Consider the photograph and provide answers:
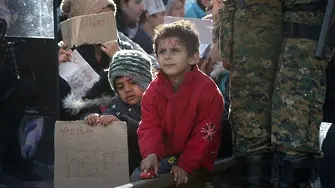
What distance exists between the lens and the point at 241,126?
3.39 m

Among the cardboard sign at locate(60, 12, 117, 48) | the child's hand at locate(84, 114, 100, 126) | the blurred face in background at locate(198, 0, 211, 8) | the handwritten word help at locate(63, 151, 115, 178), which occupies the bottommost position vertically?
the handwritten word help at locate(63, 151, 115, 178)

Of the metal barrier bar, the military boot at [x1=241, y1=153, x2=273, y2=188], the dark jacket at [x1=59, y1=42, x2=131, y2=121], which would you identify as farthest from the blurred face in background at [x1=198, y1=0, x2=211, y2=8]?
the military boot at [x1=241, y1=153, x2=273, y2=188]

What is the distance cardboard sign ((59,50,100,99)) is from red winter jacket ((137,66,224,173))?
1.20 metres

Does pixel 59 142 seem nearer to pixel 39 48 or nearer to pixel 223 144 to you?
pixel 223 144

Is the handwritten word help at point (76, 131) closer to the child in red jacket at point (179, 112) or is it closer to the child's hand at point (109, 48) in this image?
the child in red jacket at point (179, 112)

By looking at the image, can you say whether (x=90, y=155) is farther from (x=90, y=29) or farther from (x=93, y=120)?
(x=90, y=29)

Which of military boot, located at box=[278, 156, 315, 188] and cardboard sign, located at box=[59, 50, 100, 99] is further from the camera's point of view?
cardboard sign, located at box=[59, 50, 100, 99]

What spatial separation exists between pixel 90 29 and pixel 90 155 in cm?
127

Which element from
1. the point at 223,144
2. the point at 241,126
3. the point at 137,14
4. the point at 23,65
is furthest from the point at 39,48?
the point at 241,126

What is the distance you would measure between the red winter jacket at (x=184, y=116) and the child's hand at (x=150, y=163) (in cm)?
8

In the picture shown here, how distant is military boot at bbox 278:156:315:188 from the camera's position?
3145 mm

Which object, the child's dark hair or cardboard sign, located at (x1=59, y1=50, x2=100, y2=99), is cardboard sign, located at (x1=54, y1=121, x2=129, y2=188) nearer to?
the child's dark hair

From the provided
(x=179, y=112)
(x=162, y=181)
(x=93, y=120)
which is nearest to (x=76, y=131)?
(x=93, y=120)

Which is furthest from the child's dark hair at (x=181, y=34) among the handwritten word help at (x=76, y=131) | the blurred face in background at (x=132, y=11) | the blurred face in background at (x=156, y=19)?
the blurred face in background at (x=156, y=19)
